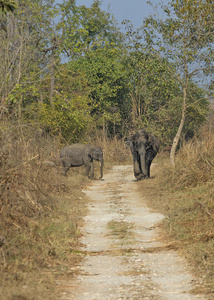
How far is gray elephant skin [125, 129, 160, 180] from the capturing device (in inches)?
808

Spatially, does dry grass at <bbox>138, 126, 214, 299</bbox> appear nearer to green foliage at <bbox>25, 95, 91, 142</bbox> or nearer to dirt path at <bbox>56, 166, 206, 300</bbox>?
dirt path at <bbox>56, 166, 206, 300</bbox>

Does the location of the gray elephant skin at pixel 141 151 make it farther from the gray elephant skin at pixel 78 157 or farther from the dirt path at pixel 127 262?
the dirt path at pixel 127 262

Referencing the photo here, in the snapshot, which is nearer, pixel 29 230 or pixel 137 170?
pixel 29 230

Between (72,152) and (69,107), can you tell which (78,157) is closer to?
(72,152)

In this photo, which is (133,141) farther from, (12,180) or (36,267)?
(36,267)

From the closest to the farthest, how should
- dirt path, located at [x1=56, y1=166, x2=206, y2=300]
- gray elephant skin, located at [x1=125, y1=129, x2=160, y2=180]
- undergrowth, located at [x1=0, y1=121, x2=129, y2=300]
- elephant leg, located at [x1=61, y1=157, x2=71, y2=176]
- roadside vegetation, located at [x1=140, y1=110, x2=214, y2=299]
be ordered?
dirt path, located at [x1=56, y1=166, x2=206, y2=300]
undergrowth, located at [x1=0, y1=121, x2=129, y2=300]
roadside vegetation, located at [x1=140, y1=110, x2=214, y2=299]
gray elephant skin, located at [x1=125, y1=129, x2=160, y2=180]
elephant leg, located at [x1=61, y1=157, x2=71, y2=176]

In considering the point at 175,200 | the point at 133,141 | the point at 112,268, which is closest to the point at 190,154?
the point at 175,200

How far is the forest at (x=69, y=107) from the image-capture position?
9.52 metres

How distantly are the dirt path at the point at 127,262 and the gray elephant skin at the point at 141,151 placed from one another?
6.38m

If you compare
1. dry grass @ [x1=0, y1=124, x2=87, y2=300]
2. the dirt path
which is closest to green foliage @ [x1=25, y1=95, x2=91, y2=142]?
the dirt path

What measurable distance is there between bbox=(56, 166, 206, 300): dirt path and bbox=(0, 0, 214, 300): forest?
0.49 meters

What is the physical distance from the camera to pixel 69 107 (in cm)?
2736

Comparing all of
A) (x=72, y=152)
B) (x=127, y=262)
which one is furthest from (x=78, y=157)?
(x=127, y=262)

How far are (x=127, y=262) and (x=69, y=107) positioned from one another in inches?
767
